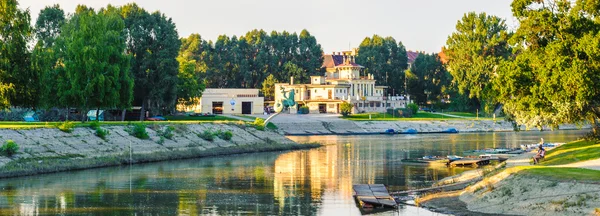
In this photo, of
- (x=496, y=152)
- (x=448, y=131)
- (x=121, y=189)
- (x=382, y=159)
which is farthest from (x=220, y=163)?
(x=448, y=131)

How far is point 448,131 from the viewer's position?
123438 millimetres

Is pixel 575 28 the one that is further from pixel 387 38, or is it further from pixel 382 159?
pixel 387 38

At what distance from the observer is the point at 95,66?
228 ft

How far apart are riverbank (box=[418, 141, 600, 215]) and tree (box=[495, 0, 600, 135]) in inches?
399

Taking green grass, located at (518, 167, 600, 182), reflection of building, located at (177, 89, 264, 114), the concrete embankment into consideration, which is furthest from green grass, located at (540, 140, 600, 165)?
reflection of building, located at (177, 89, 264, 114)

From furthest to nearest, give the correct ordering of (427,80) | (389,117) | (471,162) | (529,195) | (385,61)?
(385,61), (427,80), (389,117), (471,162), (529,195)

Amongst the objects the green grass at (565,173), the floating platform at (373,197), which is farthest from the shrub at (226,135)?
the green grass at (565,173)

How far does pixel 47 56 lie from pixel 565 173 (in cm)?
3925

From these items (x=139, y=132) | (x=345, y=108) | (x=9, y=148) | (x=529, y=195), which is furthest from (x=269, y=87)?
(x=529, y=195)

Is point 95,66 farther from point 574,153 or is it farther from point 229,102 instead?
point 229,102

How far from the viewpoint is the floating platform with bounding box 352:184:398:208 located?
1379 inches

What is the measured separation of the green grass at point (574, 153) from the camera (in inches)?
1704

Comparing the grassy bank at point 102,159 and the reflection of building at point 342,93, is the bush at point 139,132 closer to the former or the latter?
the grassy bank at point 102,159

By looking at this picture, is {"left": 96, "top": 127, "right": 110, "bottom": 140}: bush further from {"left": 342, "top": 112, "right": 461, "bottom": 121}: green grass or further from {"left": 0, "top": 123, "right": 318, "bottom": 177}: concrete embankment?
{"left": 342, "top": 112, "right": 461, "bottom": 121}: green grass
